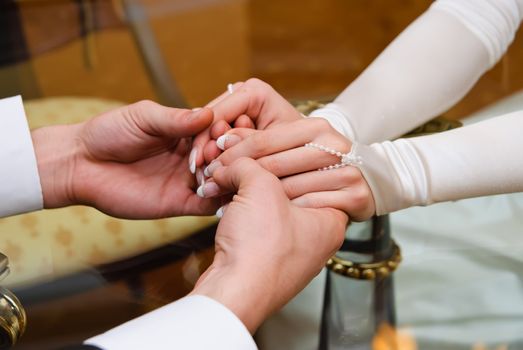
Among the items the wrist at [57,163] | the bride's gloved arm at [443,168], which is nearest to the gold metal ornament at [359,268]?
the bride's gloved arm at [443,168]

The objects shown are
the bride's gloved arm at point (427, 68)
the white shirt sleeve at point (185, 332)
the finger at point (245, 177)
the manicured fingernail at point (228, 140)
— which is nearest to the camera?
the white shirt sleeve at point (185, 332)

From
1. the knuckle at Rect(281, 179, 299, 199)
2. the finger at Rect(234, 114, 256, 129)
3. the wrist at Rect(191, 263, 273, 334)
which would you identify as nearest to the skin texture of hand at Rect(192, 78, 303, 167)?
the finger at Rect(234, 114, 256, 129)

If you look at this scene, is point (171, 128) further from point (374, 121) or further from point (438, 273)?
point (438, 273)

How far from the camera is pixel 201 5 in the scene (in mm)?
2215

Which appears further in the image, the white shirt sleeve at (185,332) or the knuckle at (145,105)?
the knuckle at (145,105)

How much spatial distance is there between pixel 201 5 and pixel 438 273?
1554 mm

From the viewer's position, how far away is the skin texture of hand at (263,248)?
0.59 m

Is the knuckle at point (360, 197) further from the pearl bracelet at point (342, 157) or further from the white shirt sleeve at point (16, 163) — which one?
the white shirt sleeve at point (16, 163)

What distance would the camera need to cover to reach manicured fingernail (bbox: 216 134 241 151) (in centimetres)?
75

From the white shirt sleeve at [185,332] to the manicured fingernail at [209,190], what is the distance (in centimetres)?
20

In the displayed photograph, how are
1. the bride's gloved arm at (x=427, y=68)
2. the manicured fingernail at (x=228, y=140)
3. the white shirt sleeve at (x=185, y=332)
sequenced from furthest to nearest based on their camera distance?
the bride's gloved arm at (x=427, y=68)
the manicured fingernail at (x=228, y=140)
the white shirt sleeve at (x=185, y=332)

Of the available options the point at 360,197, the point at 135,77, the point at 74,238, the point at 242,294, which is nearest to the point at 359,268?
the point at 360,197

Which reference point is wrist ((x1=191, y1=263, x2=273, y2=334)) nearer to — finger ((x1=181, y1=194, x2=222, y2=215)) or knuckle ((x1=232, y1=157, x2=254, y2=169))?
knuckle ((x1=232, y1=157, x2=254, y2=169))

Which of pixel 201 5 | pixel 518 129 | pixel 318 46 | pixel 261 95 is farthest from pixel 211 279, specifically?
pixel 318 46
